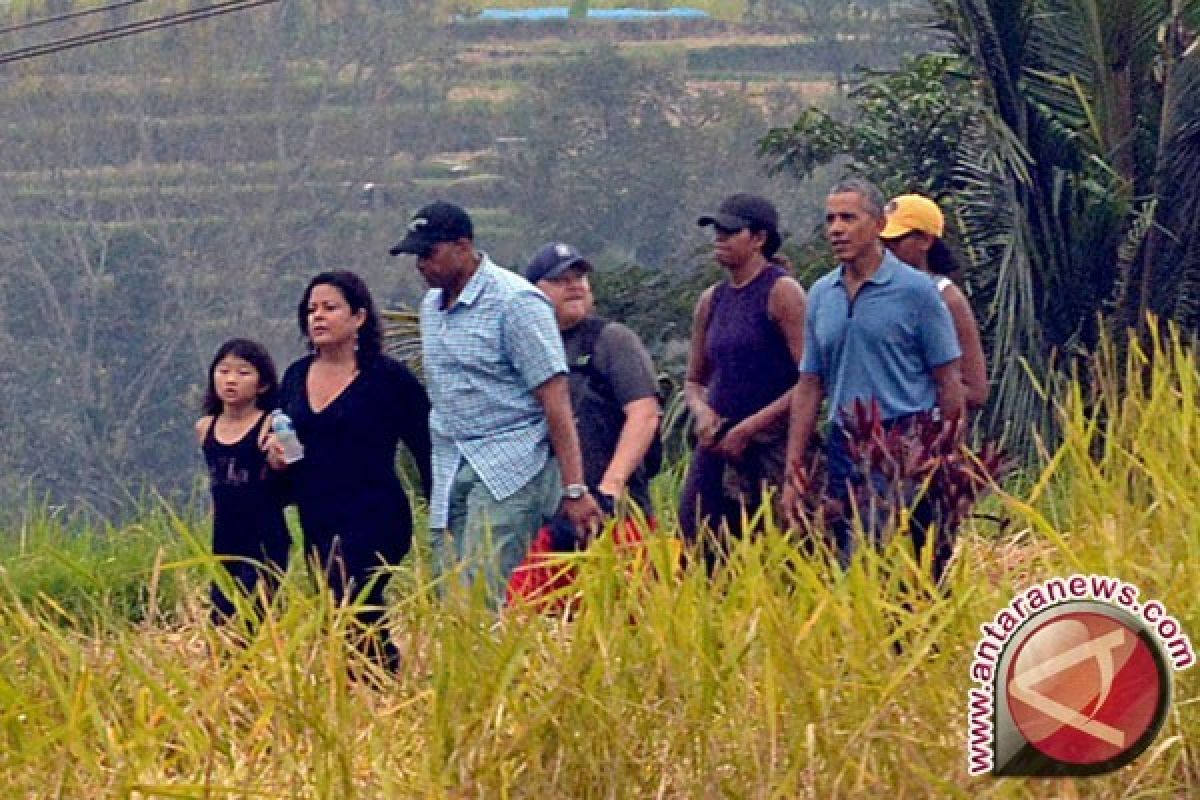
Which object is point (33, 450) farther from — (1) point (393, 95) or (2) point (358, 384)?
(2) point (358, 384)

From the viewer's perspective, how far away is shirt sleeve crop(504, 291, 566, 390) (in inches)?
236

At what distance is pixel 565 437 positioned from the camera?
6043mm

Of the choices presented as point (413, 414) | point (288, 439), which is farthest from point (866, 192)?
point (288, 439)

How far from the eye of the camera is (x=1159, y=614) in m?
4.30

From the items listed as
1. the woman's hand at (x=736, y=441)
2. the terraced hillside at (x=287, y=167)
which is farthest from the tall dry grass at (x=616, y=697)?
the terraced hillside at (x=287, y=167)

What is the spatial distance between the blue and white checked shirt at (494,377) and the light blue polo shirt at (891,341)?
25.0 inches

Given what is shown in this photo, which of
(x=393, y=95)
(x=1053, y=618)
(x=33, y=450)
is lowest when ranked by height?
(x=33, y=450)

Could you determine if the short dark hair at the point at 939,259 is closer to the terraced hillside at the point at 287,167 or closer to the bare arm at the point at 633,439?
the bare arm at the point at 633,439

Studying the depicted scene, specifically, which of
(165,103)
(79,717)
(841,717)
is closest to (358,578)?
(79,717)

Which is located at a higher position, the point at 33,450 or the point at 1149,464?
the point at 1149,464

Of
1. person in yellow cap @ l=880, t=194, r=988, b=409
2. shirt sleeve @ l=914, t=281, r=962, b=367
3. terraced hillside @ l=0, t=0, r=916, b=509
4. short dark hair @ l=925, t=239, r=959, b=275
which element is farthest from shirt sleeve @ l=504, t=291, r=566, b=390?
terraced hillside @ l=0, t=0, r=916, b=509

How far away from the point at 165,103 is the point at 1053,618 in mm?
44091

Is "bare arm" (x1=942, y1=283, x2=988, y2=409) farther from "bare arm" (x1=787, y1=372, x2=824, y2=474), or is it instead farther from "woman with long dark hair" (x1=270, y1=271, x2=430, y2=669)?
"woman with long dark hair" (x1=270, y1=271, x2=430, y2=669)

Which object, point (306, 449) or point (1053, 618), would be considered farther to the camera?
point (306, 449)
